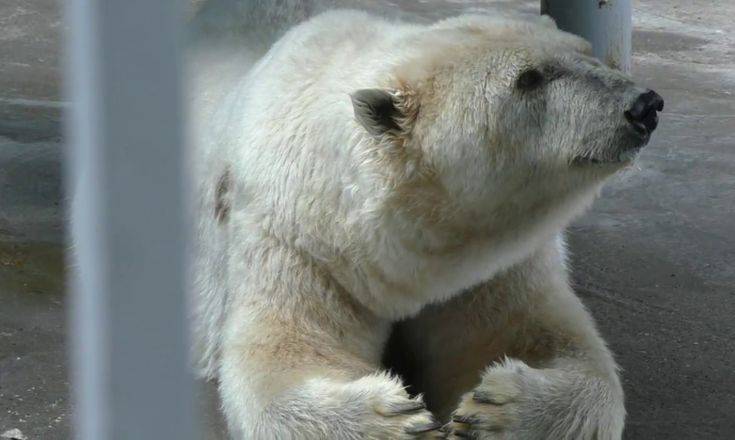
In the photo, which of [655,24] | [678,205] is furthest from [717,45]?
[678,205]

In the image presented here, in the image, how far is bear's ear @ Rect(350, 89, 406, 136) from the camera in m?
2.35

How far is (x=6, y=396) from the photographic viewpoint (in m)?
3.10

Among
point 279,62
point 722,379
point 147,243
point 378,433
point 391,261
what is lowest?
point 722,379

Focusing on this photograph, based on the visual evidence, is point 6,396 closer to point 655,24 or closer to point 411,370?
point 411,370

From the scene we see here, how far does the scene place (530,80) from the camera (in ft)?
7.77

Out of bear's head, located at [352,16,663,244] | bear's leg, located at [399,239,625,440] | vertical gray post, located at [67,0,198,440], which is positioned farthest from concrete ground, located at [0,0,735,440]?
vertical gray post, located at [67,0,198,440]

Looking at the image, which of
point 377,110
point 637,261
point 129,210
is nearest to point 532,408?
point 377,110

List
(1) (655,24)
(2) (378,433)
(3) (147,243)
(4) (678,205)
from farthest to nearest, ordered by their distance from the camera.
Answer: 1. (1) (655,24)
2. (4) (678,205)
3. (2) (378,433)
4. (3) (147,243)

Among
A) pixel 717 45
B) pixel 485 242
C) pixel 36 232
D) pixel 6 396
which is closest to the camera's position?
pixel 485 242

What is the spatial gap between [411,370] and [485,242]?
2.00 feet

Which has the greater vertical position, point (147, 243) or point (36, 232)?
point (147, 243)

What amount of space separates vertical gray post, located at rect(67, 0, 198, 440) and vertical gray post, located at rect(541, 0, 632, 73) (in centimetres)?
430

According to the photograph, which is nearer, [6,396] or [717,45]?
[6,396]

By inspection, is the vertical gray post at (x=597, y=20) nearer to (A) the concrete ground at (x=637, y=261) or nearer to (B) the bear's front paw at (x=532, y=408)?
(A) the concrete ground at (x=637, y=261)
